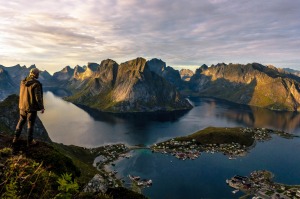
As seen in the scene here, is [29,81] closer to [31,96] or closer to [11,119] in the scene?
[31,96]

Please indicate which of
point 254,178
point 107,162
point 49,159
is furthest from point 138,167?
point 49,159

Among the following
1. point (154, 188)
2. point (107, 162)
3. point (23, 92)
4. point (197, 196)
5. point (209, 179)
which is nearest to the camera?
point (23, 92)

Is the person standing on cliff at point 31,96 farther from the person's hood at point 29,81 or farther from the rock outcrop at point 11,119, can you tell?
the rock outcrop at point 11,119

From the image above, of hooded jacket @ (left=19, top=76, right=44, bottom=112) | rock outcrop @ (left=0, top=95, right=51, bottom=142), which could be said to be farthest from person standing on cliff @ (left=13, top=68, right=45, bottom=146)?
rock outcrop @ (left=0, top=95, right=51, bottom=142)

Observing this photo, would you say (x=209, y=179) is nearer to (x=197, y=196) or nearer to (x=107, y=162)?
(x=197, y=196)

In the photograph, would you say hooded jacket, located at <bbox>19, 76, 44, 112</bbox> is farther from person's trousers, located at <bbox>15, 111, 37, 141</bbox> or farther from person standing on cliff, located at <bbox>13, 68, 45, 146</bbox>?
person's trousers, located at <bbox>15, 111, 37, 141</bbox>
